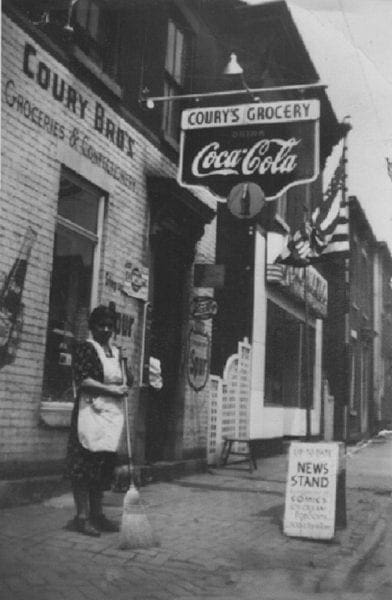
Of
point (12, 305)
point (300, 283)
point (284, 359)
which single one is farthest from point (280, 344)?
point (12, 305)

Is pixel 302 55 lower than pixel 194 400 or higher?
higher

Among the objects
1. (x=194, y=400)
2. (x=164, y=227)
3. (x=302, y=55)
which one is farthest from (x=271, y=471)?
(x=302, y=55)

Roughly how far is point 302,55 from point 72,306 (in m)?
9.19

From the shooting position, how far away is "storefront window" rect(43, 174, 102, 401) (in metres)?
7.20

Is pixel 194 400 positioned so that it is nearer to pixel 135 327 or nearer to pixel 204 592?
pixel 135 327

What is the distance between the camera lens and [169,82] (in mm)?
9930

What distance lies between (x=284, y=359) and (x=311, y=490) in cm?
902

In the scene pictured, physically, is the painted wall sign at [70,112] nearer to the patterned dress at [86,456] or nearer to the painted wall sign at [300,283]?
the patterned dress at [86,456]

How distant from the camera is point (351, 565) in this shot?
16.2 feet

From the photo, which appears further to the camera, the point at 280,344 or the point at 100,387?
the point at 280,344

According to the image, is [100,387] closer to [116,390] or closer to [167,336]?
[116,390]

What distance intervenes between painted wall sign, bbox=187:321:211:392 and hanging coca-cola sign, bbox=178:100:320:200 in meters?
2.62

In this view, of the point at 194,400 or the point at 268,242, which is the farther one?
the point at 268,242

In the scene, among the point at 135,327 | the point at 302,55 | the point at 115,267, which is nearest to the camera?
the point at 115,267
